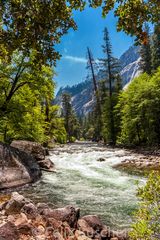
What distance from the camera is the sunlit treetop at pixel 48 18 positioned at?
4773 millimetres

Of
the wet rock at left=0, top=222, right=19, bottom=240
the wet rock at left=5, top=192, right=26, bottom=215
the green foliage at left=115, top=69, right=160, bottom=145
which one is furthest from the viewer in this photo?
the green foliage at left=115, top=69, right=160, bottom=145

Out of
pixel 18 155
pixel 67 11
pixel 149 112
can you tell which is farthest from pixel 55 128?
pixel 67 11

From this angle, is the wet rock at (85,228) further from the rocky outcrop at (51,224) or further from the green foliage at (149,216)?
the green foliage at (149,216)

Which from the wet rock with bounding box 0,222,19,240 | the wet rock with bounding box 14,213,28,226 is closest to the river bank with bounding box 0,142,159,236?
the wet rock with bounding box 14,213,28,226

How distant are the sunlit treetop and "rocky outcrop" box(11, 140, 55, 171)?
Result: 48.2ft

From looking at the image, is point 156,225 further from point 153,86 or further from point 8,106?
point 153,86

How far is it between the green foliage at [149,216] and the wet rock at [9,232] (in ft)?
8.09

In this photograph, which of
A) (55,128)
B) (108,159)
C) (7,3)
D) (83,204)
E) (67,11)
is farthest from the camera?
(55,128)

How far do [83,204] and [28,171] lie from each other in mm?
5107

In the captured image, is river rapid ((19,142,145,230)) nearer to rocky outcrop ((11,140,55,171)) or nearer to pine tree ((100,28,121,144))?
rocky outcrop ((11,140,55,171))

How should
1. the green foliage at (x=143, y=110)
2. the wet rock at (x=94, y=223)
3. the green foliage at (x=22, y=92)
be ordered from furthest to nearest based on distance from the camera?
1. the green foliage at (x=143, y=110)
2. the green foliage at (x=22, y=92)
3. the wet rock at (x=94, y=223)

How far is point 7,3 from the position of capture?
16.0 feet

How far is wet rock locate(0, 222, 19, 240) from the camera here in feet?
18.7

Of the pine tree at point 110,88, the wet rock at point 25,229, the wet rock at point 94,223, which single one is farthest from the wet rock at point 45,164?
the pine tree at point 110,88
